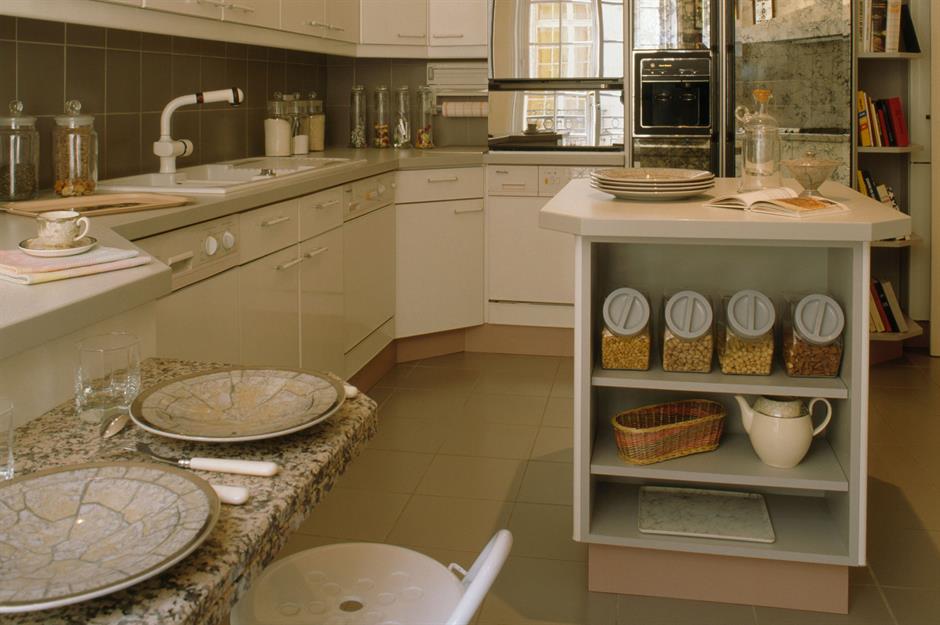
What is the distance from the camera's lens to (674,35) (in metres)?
4.60

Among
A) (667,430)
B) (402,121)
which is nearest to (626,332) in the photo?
(667,430)

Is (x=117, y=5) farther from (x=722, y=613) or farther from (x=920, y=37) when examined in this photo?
(x=920, y=37)

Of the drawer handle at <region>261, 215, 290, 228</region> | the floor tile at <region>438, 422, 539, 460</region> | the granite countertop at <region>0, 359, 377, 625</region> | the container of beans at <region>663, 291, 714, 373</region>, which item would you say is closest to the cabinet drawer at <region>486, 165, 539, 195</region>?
the floor tile at <region>438, 422, 539, 460</region>

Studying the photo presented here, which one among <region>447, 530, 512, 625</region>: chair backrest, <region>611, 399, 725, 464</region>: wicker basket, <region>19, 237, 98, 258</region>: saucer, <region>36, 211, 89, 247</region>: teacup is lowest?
<region>611, 399, 725, 464</region>: wicker basket

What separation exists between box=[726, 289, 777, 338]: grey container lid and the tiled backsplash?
197 centimetres

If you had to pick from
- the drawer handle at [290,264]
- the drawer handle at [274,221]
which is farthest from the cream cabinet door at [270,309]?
the drawer handle at [274,221]

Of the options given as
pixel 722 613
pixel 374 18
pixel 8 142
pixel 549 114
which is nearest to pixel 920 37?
pixel 549 114

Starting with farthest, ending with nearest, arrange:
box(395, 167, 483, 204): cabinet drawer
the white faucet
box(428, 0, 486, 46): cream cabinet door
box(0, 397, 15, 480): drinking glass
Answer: box(428, 0, 486, 46): cream cabinet door
box(395, 167, 483, 204): cabinet drawer
the white faucet
box(0, 397, 15, 480): drinking glass

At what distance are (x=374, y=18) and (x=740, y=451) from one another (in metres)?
3.00

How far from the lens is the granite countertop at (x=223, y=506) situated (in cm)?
87

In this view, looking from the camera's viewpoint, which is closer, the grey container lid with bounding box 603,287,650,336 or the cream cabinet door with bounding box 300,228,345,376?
the grey container lid with bounding box 603,287,650,336

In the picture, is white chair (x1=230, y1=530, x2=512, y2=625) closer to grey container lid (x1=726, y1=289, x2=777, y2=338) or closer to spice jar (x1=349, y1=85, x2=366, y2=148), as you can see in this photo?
grey container lid (x1=726, y1=289, x2=777, y2=338)

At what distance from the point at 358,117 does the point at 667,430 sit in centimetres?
312

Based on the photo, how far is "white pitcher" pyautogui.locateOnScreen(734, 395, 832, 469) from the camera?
7.97 feet
